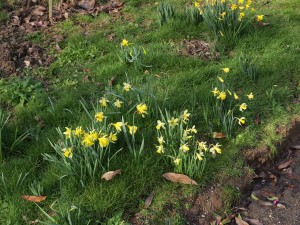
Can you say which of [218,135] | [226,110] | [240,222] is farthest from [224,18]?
[240,222]

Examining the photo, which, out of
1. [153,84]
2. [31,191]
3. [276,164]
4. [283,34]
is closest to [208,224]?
[276,164]

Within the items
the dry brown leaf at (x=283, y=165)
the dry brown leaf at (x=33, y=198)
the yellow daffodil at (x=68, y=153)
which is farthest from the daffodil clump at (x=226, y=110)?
the dry brown leaf at (x=33, y=198)

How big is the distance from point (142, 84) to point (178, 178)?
4.48ft

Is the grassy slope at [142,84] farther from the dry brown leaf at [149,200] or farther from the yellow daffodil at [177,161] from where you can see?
the yellow daffodil at [177,161]

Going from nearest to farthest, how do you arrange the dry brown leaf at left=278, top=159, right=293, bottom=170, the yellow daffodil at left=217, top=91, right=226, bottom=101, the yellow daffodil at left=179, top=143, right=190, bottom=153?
the yellow daffodil at left=179, top=143, right=190, bottom=153
the yellow daffodil at left=217, top=91, right=226, bottom=101
the dry brown leaf at left=278, top=159, right=293, bottom=170

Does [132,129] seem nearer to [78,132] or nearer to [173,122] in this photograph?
[173,122]

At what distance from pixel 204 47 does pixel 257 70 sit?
0.80 m

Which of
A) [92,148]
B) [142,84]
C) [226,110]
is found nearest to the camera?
[92,148]

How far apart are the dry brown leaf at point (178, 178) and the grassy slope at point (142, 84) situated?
0.05 metres

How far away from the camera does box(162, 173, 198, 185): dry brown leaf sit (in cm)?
307

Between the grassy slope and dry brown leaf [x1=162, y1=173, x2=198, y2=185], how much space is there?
1.9 inches

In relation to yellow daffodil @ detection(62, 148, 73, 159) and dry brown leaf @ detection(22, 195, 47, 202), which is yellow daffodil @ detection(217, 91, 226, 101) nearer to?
yellow daffodil @ detection(62, 148, 73, 159)

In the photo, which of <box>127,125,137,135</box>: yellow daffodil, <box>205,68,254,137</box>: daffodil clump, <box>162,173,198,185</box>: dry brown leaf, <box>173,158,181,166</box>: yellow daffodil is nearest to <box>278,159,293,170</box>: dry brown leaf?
<box>205,68,254,137</box>: daffodil clump

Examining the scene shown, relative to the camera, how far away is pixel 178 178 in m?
3.09
